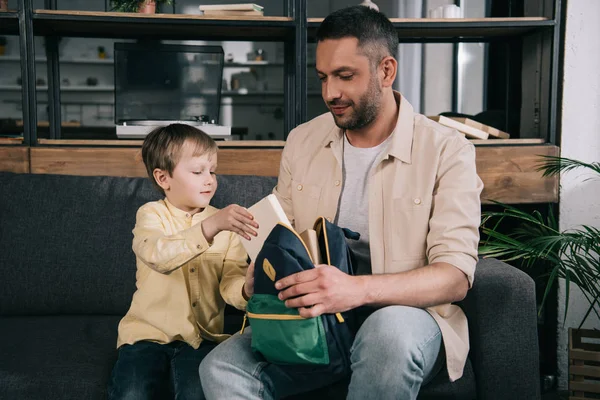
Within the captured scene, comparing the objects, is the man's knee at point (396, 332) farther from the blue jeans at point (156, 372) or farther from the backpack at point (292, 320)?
the blue jeans at point (156, 372)

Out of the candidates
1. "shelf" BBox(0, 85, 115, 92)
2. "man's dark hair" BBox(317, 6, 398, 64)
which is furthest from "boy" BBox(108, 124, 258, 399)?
"shelf" BBox(0, 85, 115, 92)

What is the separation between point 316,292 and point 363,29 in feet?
2.32

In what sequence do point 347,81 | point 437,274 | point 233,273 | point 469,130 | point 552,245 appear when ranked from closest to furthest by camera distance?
1. point 437,274
2. point 347,81
3. point 233,273
4. point 552,245
5. point 469,130

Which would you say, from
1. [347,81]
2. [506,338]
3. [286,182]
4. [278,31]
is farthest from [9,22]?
[506,338]

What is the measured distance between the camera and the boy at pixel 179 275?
1477 mm

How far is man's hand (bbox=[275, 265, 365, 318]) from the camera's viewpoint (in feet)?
4.22

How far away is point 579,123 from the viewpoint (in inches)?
95.1

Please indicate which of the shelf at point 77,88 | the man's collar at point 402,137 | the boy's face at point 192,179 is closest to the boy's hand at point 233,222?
the boy's face at point 192,179

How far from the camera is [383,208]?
62.2 inches

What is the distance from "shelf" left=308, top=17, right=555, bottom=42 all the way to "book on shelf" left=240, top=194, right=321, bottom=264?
1148 millimetres

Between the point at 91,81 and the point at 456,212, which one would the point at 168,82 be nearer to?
the point at 456,212

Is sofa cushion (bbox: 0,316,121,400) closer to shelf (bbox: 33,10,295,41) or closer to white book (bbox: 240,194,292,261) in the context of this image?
white book (bbox: 240,194,292,261)

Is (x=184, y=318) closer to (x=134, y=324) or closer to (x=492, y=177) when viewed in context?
(x=134, y=324)

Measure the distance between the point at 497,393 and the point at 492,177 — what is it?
1.04 metres
